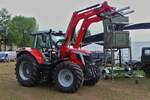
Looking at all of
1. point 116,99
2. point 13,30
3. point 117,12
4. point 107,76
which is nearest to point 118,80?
point 107,76

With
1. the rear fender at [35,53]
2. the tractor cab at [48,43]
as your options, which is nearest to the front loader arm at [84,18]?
the tractor cab at [48,43]

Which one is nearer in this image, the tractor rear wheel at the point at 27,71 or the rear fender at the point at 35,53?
the tractor rear wheel at the point at 27,71

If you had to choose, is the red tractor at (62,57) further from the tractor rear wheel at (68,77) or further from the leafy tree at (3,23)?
the leafy tree at (3,23)

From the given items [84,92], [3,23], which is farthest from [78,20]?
[3,23]

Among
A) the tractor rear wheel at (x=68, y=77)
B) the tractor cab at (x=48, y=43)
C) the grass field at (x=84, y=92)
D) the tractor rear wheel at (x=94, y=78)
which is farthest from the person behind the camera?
the tractor cab at (x=48, y=43)

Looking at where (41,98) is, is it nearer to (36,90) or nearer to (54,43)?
(36,90)

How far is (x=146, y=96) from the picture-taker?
1259cm

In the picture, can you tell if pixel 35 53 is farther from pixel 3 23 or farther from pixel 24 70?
pixel 3 23

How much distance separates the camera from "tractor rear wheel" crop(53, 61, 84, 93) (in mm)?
12695

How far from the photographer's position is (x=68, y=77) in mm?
13164

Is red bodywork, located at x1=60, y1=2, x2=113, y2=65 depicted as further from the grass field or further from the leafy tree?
the leafy tree

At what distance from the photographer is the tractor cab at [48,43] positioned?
47.2ft

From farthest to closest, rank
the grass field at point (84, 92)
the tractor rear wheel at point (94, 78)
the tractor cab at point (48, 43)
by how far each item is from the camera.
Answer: the tractor cab at point (48, 43)
the tractor rear wheel at point (94, 78)
the grass field at point (84, 92)

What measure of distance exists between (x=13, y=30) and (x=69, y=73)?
6905 centimetres
